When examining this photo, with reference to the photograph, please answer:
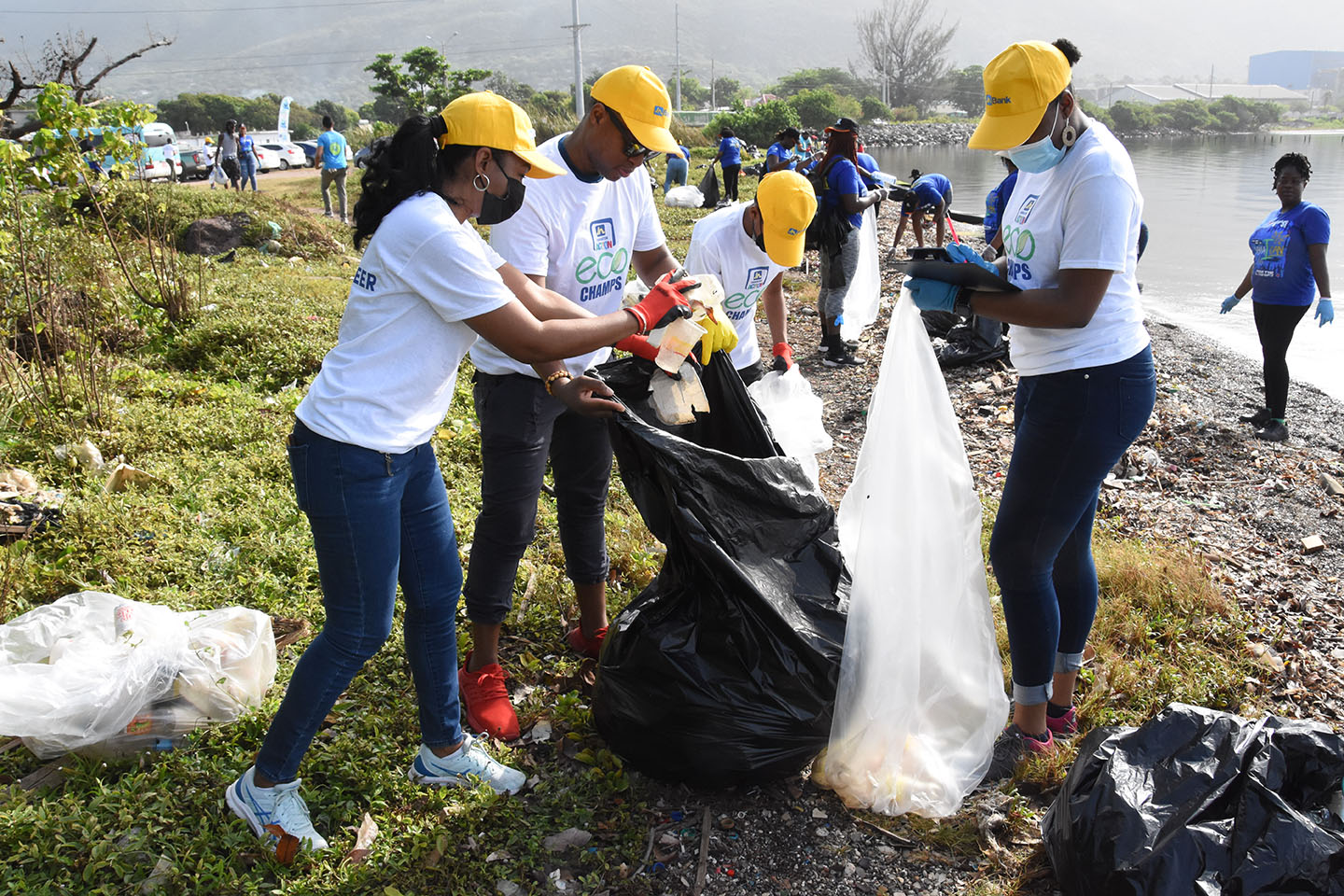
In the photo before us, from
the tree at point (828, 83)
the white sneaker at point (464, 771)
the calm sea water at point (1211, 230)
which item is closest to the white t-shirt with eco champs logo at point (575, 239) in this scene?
the white sneaker at point (464, 771)

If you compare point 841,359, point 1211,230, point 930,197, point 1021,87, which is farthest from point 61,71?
point 1211,230

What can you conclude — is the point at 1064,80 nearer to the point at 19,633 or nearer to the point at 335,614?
the point at 335,614

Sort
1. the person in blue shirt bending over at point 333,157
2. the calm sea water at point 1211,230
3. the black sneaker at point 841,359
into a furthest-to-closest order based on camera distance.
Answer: the person in blue shirt bending over at point 333,157, the calm sea water at point 1211,230, the black sneaker at point 841,359

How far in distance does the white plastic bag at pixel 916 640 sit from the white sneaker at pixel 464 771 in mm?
759

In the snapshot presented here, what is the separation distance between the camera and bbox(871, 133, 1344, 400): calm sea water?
25.3 ft

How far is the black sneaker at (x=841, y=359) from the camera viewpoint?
636cm

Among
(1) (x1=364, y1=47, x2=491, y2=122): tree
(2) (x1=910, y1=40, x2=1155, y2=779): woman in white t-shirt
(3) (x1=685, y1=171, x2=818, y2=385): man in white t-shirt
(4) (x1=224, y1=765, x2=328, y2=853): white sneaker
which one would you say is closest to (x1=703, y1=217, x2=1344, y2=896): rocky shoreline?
(2) (x1=910, y1=40, x2=1155, y2=779): woman in white t-shirt

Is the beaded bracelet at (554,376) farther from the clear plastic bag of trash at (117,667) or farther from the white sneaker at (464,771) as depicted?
the clear plastic bag of trash at (117,667)

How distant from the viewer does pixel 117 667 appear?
2086mm

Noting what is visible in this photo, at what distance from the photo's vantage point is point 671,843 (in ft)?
6.38

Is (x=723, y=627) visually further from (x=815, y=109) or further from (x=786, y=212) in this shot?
(x=815, y=109)

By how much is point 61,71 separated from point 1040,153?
251 inches

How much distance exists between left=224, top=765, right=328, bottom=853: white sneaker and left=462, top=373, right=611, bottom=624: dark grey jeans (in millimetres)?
624

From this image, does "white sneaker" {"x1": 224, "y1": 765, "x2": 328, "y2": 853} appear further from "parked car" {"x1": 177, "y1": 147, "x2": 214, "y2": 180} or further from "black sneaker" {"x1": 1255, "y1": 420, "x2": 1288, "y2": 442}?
"parked car" {"x1": 177, "y1": 147, "x2": 214, "y2": 180}
